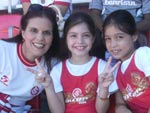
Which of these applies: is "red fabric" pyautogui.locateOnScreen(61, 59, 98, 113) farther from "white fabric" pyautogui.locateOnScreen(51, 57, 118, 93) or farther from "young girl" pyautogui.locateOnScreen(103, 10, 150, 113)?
"young girl" pyautogui.locateOnScreen(103, 10, 150, 113)

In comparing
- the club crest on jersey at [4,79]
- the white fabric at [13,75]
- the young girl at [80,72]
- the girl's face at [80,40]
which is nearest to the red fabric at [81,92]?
the young girl at [80,72]

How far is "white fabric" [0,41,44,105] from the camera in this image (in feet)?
8.09

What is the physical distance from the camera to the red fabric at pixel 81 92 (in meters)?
2.42

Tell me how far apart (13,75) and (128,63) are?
0.75 m

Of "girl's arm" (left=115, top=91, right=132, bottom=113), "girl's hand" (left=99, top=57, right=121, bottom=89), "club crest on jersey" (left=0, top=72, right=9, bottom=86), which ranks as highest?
"girl's hand" (left=99, top=57, right=121, bottom=89)

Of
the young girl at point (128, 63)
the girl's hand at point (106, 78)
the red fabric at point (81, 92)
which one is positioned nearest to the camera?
the girl's hand at point (106, 78)

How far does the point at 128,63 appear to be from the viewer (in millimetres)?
2387

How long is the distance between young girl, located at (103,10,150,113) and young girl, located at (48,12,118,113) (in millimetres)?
102

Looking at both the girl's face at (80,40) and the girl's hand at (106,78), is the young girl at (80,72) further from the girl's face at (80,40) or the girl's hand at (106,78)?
the girl's hand at (106,78)

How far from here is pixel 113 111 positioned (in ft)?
8.29

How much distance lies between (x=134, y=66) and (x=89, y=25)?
1.37 feet

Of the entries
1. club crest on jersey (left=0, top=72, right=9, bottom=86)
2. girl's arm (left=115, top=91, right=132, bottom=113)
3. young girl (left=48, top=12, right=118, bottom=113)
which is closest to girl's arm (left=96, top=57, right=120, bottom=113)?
young girl (left=48, top=12, right=118, bottom=113)

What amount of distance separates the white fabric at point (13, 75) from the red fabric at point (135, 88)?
0.60m

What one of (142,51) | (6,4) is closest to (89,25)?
(142,51)
